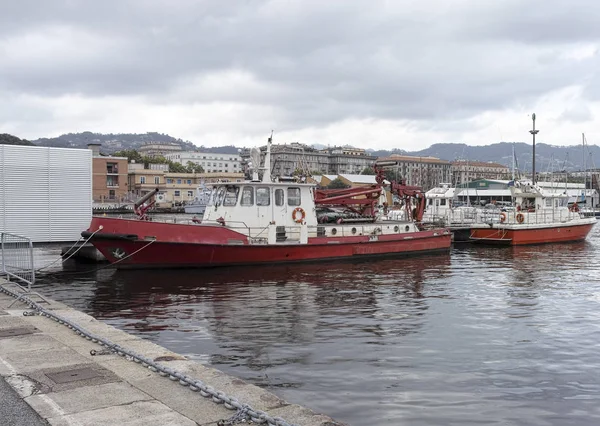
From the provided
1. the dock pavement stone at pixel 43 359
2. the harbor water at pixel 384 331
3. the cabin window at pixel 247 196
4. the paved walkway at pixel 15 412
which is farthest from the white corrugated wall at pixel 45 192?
the paved walkway at pixel 15 412

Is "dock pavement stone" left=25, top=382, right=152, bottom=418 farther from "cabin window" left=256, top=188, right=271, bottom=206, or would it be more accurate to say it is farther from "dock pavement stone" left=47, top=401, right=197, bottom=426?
"cabin window" left=256, top=188, right=271, bottom=206

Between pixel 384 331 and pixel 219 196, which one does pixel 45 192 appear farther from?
pixel 384 331

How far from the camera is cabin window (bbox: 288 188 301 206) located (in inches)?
870

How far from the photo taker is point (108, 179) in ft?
258

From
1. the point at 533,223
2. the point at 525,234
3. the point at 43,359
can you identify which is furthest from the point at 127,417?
the point at 533,223

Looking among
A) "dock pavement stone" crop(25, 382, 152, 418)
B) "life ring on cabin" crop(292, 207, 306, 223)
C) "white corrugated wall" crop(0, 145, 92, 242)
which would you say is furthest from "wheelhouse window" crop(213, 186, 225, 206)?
"dock pavement stone" crop(25, 382, 152, 418)

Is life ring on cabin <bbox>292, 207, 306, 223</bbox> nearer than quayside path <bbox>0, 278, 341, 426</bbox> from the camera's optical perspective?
No

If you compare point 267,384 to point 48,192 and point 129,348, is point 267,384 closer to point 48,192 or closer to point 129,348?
point 129,348

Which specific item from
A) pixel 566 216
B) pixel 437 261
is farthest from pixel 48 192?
pixel 566 216

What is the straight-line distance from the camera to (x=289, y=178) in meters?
23.1

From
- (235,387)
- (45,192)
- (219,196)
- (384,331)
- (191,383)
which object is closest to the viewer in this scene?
(191,383)

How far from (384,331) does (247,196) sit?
11.1 metres

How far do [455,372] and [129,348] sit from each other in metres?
4.74

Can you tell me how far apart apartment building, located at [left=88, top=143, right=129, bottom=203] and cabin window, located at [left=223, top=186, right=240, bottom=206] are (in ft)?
187
